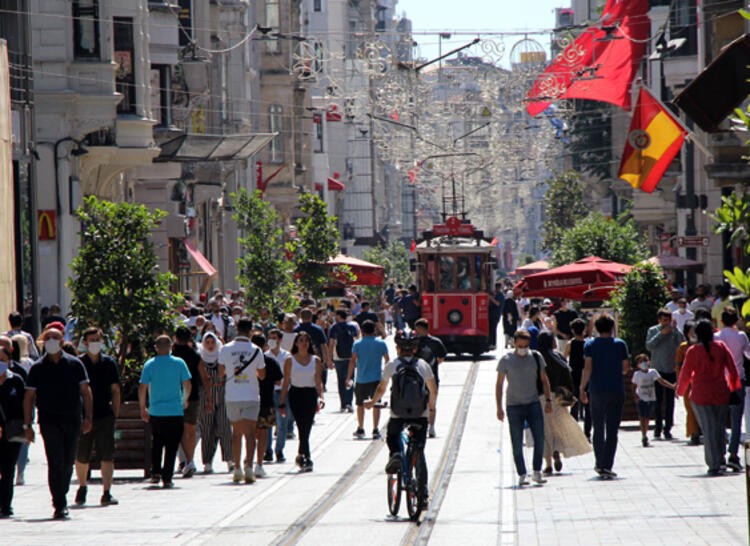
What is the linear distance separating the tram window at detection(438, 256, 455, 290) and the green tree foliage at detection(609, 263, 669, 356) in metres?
18.2

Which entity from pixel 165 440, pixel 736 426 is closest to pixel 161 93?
pixel 165 440

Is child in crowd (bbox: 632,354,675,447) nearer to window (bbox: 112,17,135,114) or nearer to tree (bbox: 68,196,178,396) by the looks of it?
tree (bbox: 68,196,178,396)

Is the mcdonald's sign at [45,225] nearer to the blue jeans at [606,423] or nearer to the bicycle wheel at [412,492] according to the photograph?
the blue jeans at [606,423]

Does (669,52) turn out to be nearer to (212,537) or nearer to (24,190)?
(24,190)

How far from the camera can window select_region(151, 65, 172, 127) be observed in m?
43.2

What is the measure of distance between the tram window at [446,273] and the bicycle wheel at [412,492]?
28.3m

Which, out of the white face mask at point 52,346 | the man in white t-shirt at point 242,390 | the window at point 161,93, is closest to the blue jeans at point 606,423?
the man in white t-shirt at point 242,390

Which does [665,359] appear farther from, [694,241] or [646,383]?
[694,241]

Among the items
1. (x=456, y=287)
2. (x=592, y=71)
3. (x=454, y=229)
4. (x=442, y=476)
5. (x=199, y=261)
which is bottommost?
(x=442, y=476)

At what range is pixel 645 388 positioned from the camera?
2055 cm

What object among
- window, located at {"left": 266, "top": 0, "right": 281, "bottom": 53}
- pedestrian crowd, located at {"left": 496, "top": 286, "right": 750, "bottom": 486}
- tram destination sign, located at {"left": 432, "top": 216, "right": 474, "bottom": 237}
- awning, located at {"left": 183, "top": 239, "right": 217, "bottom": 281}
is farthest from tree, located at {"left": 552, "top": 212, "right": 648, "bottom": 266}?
pedestrian crowd, located at {"left": 496, "top": 286, "right": 750, "bottom": 486}

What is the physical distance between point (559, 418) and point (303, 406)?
308 cm

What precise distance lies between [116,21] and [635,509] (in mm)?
24369

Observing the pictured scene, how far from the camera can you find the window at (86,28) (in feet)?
112
